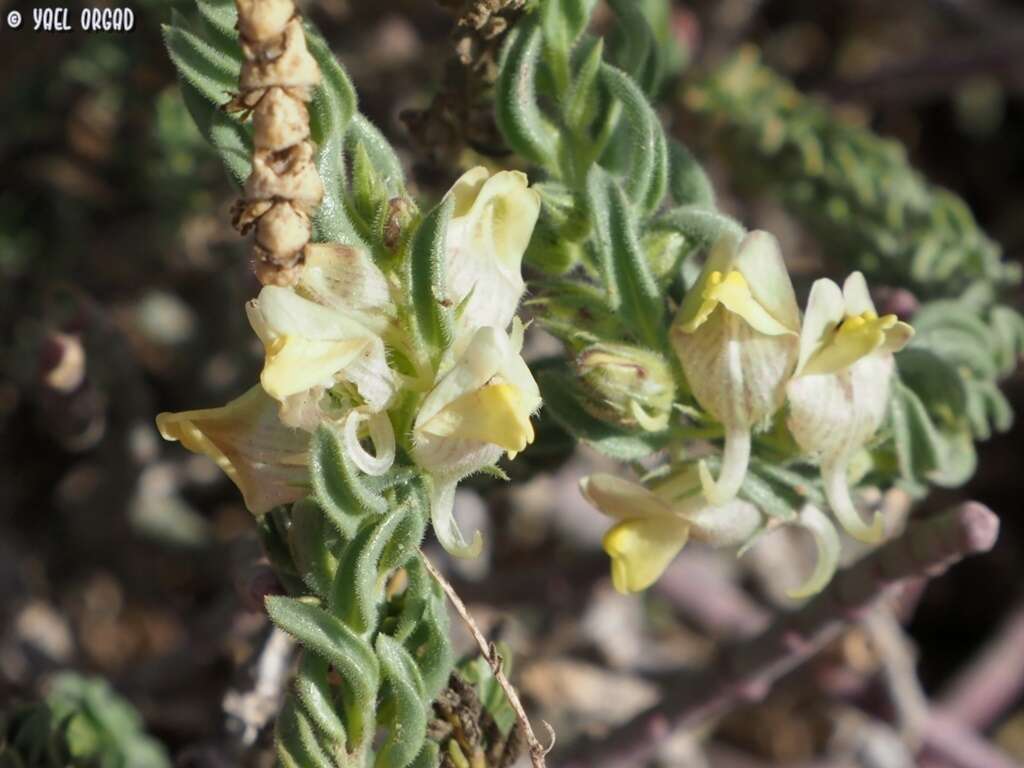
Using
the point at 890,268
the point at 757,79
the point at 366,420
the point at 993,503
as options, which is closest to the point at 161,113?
the point at 757,79

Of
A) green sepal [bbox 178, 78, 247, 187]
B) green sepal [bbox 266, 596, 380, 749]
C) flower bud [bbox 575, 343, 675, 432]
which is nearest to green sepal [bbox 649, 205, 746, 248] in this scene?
flower bud [bbox 575, 343, 675, 432]

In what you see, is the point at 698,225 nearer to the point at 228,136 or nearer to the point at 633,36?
the point at 633,36

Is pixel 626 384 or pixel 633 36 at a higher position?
pixel 633 36

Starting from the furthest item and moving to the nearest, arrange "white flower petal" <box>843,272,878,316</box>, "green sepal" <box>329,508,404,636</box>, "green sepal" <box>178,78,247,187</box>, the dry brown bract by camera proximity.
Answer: "white flower petal" <box>843,272,878,316</box> < "green sepal" <box>178,78,247,187</box> < "green sepal" <box>329,508,404,636</box> < the dry brown bract

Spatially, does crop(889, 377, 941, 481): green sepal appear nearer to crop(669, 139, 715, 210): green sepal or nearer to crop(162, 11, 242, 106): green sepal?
crop(669, 139, 715, 210): green sepal

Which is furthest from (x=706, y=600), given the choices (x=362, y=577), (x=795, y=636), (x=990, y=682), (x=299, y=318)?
(x=299, y=318)
